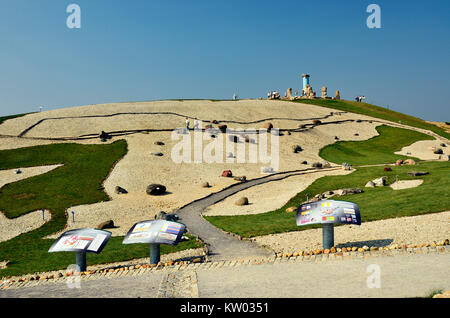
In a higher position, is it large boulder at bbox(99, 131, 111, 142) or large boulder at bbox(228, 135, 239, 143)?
large boulder at bbox(99, 131, 111, 142)

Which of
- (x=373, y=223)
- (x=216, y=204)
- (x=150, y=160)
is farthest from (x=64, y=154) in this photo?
(x=373, y=223)

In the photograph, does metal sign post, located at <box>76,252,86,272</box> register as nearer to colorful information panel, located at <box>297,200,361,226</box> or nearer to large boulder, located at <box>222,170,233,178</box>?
colorful information panel, located at <box>297,200,361,226</box>

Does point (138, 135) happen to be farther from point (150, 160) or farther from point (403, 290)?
point (403, 290)

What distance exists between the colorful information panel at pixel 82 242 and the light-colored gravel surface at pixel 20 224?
14626 mm

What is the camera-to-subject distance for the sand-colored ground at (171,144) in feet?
146

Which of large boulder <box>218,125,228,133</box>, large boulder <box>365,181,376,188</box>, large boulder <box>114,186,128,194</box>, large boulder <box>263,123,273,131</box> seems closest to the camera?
large boulder <box>365,181,376,188</box>

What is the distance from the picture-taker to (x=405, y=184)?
4578 centimetres

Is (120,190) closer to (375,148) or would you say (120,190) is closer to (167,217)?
(167,217)

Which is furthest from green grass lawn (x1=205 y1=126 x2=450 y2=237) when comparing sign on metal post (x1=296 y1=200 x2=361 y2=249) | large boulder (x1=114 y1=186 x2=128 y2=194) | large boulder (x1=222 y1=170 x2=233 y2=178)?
large boulder (x1=114 y1=186 x2=128 y2=194)

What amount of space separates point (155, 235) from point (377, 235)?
49.3ft

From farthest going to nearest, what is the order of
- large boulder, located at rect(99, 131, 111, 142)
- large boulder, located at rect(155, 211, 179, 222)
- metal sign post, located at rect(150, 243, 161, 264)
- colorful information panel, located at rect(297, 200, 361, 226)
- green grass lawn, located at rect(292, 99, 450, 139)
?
green grass lawn, located at rect(292, 99, 450, 139)
large boulder, located at rect(99, 131, 111, 142)
large boulder, located at rect(155, 211, 179, 222)
metal sign post, located at rect(150, 243, 161, 264)
colorful information panel, located at rect(297, 200, 361, 226)

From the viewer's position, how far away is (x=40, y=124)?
7606 cm

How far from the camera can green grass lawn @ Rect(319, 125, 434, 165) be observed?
71.9 meters
